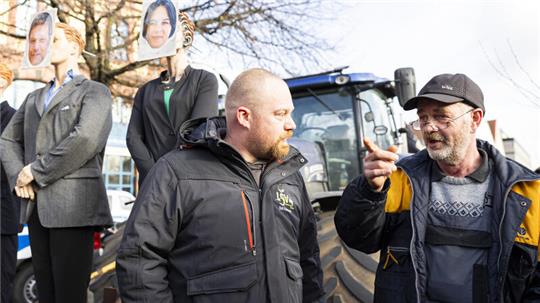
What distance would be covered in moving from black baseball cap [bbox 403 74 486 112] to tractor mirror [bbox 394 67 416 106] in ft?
5.38

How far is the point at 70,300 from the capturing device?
2.77m

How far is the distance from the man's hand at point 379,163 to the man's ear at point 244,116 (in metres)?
0.52

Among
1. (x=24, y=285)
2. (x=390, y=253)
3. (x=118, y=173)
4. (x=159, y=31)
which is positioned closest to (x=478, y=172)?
(x=390, y=253)

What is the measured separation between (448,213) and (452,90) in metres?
0.61

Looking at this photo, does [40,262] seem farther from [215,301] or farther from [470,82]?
[470,82]

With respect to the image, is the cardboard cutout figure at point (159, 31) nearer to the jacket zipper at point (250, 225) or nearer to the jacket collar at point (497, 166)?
the jacket zipper at point (250, 225)

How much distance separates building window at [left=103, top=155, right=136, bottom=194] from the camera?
69.7 feet

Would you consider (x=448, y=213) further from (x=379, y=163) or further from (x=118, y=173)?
(x=118, y=173)

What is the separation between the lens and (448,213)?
2.43 m

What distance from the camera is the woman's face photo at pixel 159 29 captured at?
3.07 meters

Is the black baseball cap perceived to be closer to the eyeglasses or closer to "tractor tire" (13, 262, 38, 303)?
the eyeglasses

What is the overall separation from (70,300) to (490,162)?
93.5 inches

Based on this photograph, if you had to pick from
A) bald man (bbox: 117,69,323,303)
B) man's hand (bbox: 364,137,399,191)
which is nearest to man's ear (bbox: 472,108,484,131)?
man's hand (bbox: 364,137,399,191)

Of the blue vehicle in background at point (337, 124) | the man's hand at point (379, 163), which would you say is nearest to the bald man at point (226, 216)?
the man's hand at point (379, 163)
